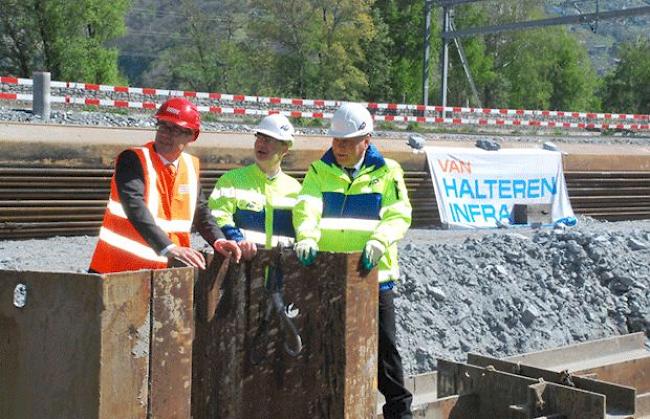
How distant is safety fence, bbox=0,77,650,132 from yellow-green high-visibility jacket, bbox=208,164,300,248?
1317 cm

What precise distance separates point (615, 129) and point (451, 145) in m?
23.8

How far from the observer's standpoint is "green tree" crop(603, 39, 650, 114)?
65.8 metres

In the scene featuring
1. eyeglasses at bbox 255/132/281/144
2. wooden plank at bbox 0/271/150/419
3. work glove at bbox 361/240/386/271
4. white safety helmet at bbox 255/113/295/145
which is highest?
white safety helmet at bbox 255/113/295/145

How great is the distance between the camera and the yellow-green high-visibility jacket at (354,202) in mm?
5402

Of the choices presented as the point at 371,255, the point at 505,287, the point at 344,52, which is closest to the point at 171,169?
the point at 371,255

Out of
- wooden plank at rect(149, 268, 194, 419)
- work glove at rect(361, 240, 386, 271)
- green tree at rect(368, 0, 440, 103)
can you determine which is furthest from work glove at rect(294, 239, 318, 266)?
green tree at rect(368, 0, 440, 103)

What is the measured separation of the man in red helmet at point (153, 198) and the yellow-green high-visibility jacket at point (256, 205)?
1.02 metres

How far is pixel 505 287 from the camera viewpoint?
966cm

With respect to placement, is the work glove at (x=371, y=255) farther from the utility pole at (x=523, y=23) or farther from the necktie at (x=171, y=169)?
the utility pole at (x=523, y=23)

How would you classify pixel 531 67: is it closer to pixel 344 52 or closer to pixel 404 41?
pixel 404 41

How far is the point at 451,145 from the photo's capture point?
13.4 metres

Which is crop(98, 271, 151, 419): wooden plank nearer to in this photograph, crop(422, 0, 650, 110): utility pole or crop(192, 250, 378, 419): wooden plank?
crop(192, 250, 378, 419): wooden plank

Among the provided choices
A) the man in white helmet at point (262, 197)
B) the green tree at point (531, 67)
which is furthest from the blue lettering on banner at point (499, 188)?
the green tree at point (531, 67)

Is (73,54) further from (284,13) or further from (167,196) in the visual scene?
(167,196)
